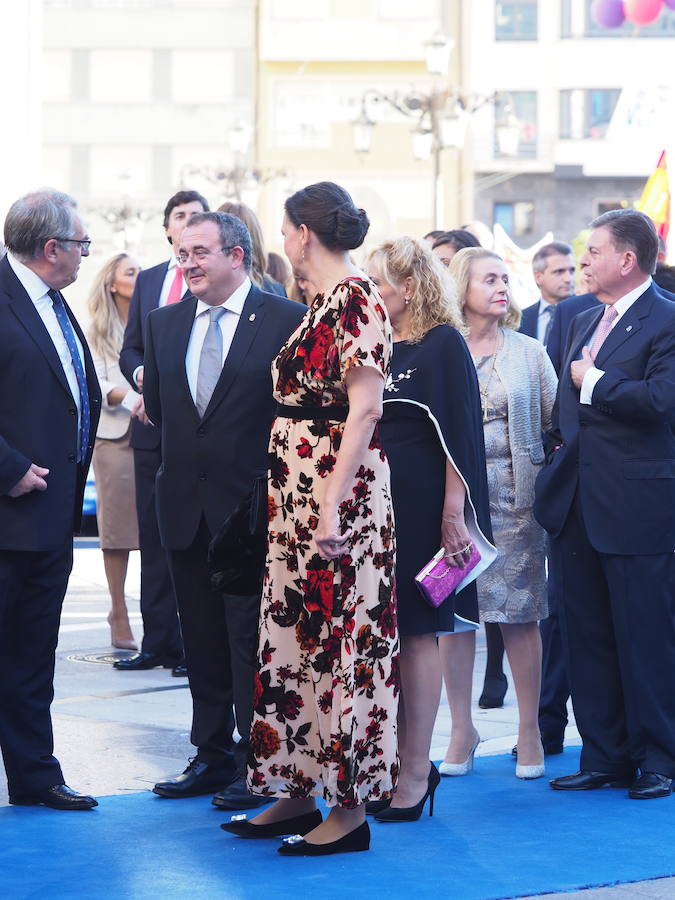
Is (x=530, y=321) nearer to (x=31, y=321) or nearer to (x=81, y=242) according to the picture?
(x=81, y=242)

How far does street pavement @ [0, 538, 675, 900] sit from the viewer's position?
19.5 ft

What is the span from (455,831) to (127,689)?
9.41 ft

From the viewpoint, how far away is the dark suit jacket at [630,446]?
586cm

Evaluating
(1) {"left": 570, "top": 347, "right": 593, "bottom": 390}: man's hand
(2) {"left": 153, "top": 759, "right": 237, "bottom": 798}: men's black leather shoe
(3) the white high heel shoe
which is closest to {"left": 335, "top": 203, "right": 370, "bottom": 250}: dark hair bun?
(1) {"left": 570, "top": 347, "right": 593, "bottom": 390}: man's hand

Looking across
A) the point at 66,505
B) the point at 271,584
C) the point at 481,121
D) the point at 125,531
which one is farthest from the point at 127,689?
the point at 481,121

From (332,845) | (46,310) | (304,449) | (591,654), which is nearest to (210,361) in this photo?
(46,310)

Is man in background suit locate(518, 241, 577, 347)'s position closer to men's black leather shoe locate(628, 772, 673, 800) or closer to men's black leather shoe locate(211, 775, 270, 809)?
men's black leather shoe locate(628, 772, 673, 800)

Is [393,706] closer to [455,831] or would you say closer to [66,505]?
[455,831]

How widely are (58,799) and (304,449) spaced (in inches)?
61.8

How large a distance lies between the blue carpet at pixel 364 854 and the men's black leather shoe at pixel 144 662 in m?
2.68

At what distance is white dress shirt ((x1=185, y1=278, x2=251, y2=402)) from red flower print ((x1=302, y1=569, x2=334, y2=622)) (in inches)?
41.2

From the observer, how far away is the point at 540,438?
6.49m

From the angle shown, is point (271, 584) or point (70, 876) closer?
point (70, 876)

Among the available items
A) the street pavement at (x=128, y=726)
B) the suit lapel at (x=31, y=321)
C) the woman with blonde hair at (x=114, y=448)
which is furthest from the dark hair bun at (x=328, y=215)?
the woman with blonde hair at (x=114, y=448)
